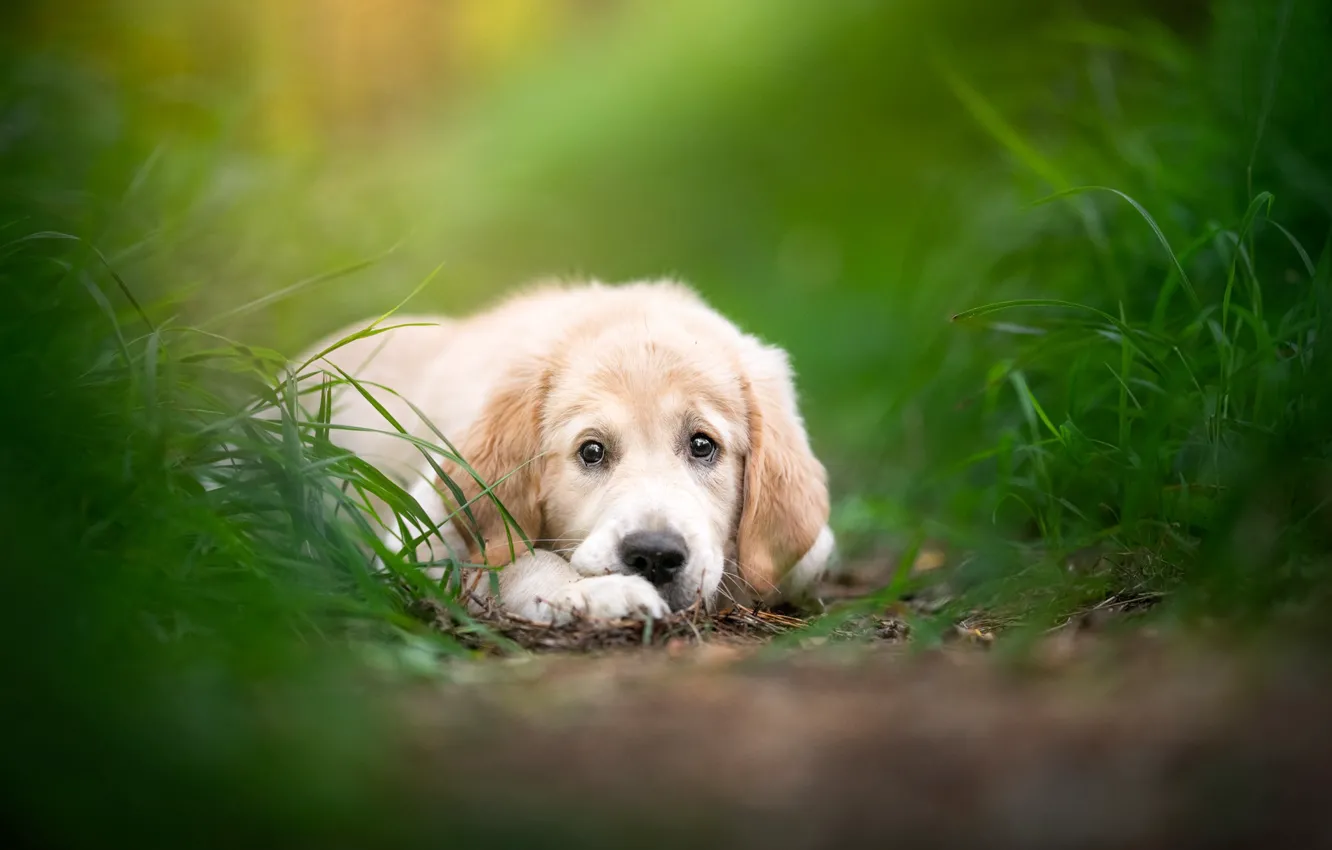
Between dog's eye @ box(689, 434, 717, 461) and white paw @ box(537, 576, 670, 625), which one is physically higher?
dog's eye @ box(689, 434, 717, 461)

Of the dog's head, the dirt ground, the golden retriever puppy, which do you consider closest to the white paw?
the golden retriever puppy

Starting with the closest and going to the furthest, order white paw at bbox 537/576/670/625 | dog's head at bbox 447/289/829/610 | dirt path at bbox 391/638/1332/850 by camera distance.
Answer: dirt path at bbox 391/638/1332/850, white paw at bbox 537/576/670/625, dog's head at bbox 447/289/829/610

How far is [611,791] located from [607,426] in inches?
74.2

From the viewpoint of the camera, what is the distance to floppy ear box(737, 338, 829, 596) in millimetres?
3548

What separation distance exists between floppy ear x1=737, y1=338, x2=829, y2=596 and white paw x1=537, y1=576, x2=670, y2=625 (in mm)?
507

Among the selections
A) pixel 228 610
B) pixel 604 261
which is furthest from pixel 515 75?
pixel 228 610

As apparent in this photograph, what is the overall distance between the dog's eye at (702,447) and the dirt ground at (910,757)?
4.78ft

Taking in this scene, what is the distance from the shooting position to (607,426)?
3.49 m

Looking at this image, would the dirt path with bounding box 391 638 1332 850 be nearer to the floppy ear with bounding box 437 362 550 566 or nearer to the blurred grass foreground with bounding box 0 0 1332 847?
the blurred grass foreground with bounding box 0 0 1332 847

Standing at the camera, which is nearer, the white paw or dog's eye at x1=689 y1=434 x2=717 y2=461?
the white paw

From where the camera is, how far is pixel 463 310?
8.80 metres

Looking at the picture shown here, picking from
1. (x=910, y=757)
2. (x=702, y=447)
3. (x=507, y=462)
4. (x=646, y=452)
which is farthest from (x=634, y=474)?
(x=910, y=757)

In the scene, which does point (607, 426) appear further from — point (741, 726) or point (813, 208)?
point (813, 208)

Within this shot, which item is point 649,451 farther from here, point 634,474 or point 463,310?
point 463,310
